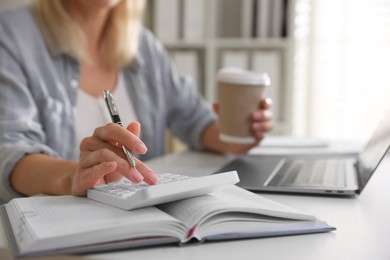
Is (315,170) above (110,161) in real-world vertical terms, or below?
below

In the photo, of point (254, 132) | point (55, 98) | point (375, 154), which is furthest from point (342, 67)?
point (375, 154)

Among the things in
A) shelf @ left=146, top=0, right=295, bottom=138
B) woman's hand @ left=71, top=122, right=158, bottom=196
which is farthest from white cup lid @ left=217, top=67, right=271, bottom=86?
shelf @ left=146, top=0, right=295, bottom=138

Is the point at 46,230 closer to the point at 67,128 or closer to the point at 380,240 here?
the point at 380,240

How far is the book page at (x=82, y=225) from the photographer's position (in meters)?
0.60

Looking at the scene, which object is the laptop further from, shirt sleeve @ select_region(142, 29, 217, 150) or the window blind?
the window blind

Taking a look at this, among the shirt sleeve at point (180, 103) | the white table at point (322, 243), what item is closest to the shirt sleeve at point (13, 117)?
the white table at point (322, 243)

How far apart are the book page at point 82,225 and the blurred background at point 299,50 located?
6.36 feet

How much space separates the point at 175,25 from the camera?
263 centimetres

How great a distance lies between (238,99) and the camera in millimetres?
1246

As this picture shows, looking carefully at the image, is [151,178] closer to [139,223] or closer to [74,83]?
[139,223]

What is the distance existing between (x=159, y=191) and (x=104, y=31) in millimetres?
1105

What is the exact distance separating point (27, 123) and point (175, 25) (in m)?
1.54

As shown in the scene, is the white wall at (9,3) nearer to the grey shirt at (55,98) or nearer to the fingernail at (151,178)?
the grey shirt at (55,98)

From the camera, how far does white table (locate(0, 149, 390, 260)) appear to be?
2.03ft
